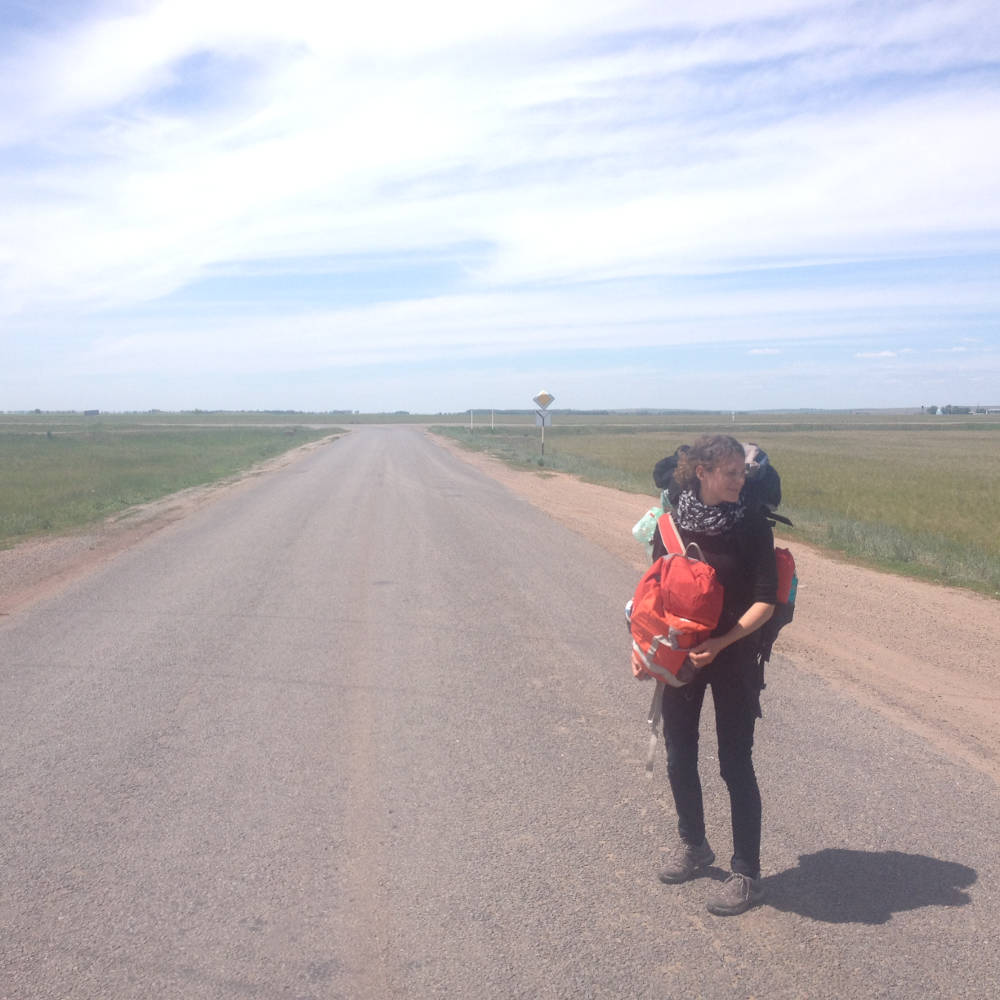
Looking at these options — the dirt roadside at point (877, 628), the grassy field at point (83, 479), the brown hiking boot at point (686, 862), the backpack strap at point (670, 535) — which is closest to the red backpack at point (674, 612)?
the backpack strap at point (670, 535)

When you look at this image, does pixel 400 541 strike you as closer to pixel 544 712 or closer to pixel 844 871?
pixel 544 712

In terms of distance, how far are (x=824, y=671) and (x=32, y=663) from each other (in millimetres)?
5810

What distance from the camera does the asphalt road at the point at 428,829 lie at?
308 cm

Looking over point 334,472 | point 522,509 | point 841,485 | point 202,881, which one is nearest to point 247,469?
point 334,472

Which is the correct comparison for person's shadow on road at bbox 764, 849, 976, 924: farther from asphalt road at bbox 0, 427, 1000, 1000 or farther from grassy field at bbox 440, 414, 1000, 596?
grassy field at bbox 440, 414, 1000, 596

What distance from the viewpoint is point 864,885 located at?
3586 mm

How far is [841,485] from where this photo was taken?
88.0ft

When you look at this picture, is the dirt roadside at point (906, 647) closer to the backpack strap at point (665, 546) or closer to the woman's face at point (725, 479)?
the backpack strap at point (665, 546)

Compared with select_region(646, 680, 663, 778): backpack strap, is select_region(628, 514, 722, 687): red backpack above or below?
above

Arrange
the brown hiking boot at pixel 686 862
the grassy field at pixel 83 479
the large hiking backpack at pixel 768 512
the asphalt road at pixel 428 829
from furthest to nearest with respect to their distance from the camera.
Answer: the grassy field at pixel 83 479
the brown hiking boot at pixel 686 862
the large hiking backpack at pixel 768 512
the asphalt road at pixel 428 829

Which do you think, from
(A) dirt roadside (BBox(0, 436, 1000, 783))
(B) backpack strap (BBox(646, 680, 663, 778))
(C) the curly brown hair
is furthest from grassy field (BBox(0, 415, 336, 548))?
(C) the curly brown hair

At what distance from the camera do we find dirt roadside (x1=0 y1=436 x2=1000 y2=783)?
580cm

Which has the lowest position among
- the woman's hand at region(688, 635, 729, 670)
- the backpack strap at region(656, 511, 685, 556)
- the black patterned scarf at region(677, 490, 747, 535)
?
the woman's hand at region(688, 635, 729, 670)

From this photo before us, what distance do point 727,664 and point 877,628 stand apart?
5468 millimetres
